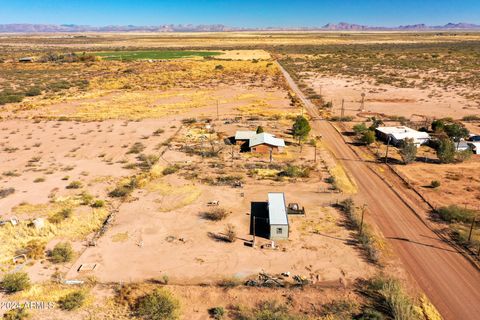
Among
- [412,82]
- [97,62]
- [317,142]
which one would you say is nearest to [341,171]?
[317,142]

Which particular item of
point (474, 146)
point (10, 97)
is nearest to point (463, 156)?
point (474, 146)

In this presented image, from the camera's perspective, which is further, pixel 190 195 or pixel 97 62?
pixel 97 62

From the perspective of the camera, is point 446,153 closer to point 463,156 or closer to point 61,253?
point 463,156

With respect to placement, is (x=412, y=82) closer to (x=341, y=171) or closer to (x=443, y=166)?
(x=443, y=166)

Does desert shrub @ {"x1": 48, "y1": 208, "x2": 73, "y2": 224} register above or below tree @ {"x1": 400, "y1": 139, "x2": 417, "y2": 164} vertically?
below

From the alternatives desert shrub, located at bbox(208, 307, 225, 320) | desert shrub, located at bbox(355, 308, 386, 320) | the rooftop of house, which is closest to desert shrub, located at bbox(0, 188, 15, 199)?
desert shrub, located at bbox(208, 307, 225, 320)

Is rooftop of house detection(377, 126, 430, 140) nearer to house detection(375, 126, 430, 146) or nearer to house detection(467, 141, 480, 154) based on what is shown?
house detection(375, 126, 430, 146)

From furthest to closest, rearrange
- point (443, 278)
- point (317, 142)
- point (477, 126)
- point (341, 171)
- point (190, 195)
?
point (477, 126) → point (317, 142) → point (341, 171) → point (190, 195) → point (443, 278)
